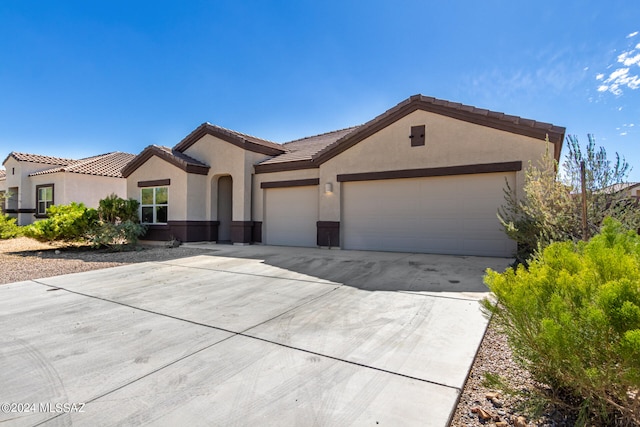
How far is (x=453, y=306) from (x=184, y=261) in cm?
795

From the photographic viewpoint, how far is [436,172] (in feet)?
34.8

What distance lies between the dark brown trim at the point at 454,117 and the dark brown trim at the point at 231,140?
132 inches

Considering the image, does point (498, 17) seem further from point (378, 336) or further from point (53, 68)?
point (53, 68)

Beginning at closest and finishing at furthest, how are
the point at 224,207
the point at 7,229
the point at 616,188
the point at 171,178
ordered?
the point at 616,188
the point at 171,178
the point at 224,207
the point at 7,229

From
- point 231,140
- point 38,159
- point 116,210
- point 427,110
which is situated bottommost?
point 116,210

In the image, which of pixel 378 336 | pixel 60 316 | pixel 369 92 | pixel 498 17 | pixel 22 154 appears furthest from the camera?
pixel 22 154

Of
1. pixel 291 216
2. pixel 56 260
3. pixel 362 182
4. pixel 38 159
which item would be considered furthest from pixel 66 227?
pixel 38 159

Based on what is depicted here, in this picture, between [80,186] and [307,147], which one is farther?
[80,186]

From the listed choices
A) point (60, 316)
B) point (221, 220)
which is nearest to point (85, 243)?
point (221, 220)

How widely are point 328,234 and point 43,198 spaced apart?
22.6 m

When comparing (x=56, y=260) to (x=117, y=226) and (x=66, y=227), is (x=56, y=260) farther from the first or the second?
(x=117, y=226)

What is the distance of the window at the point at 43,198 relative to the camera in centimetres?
2169

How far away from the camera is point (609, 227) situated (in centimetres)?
303

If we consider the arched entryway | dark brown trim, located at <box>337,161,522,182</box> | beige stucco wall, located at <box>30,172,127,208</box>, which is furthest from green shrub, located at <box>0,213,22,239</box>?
dark brown trim, located at <box>337,161,522,182</box>
